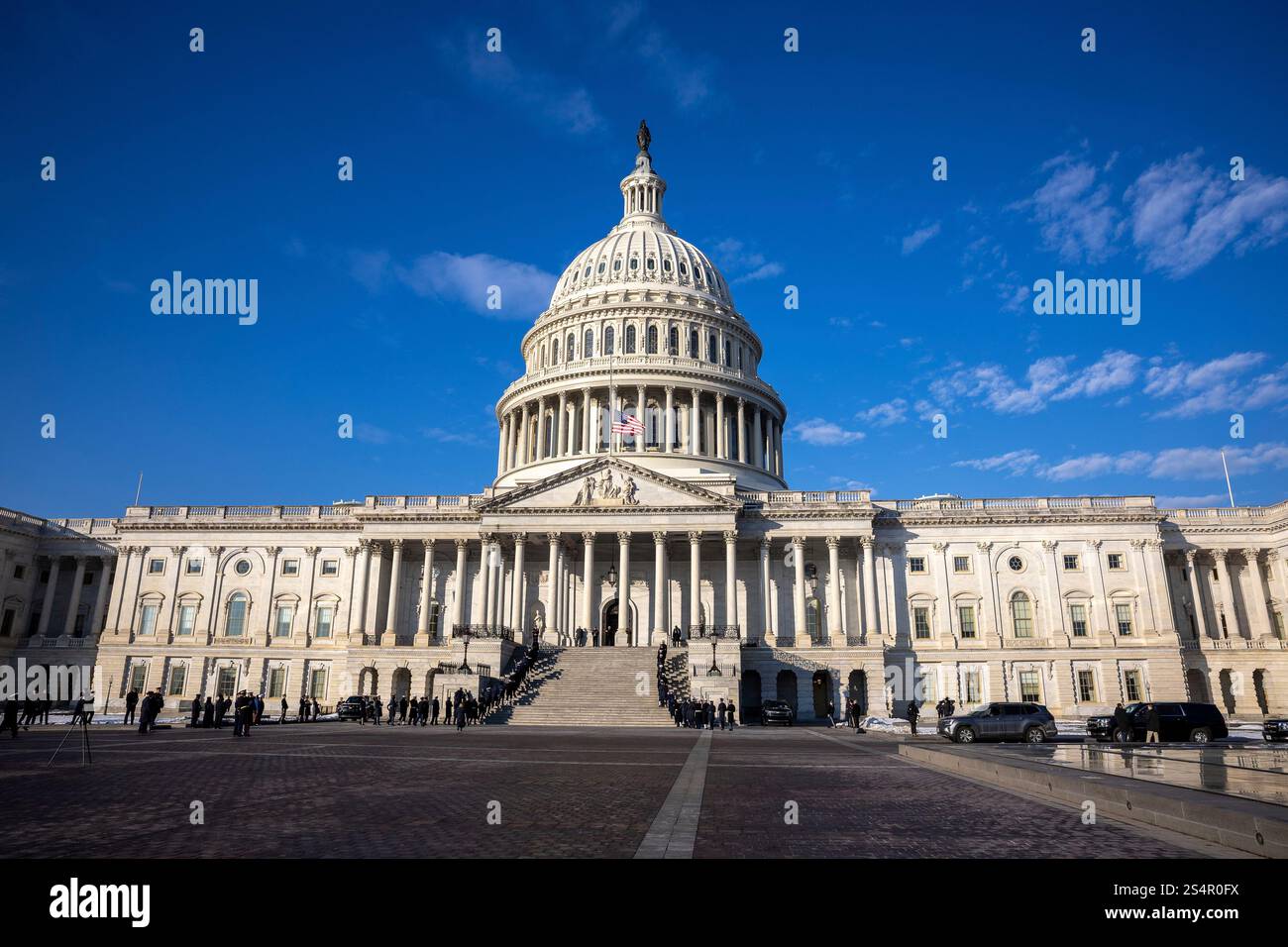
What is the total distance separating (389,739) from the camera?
30.8 meters

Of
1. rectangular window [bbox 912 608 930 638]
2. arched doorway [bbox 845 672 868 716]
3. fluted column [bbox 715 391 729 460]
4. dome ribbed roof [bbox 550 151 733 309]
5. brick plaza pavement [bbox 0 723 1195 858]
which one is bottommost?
brick plaza pavement [bbox 0 723 1195 858]

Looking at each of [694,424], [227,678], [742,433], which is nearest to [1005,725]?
[694,424]

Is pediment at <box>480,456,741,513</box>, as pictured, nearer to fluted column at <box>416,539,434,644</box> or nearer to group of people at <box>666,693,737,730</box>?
fluted column at <box>416,539,434,644</box>

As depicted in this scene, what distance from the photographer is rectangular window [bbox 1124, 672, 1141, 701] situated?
59219 mm

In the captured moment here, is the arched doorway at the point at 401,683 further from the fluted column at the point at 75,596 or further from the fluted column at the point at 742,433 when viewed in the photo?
the fluted column at the point at 742,433

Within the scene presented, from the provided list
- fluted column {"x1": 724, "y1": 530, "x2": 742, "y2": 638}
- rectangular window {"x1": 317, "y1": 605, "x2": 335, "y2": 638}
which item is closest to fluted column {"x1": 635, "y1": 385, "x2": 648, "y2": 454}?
fluted column {"x1": 724, "y1": 530, "x2": 742, "y2": 638}

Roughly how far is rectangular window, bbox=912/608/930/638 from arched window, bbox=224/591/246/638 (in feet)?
178

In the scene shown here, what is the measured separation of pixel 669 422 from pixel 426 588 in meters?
27.8

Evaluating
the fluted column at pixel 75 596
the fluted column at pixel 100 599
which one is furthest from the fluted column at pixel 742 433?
the fluted column at pixel 75 596

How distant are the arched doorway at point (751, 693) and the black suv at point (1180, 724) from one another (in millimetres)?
28696

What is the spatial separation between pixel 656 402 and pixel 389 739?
2145 inches
